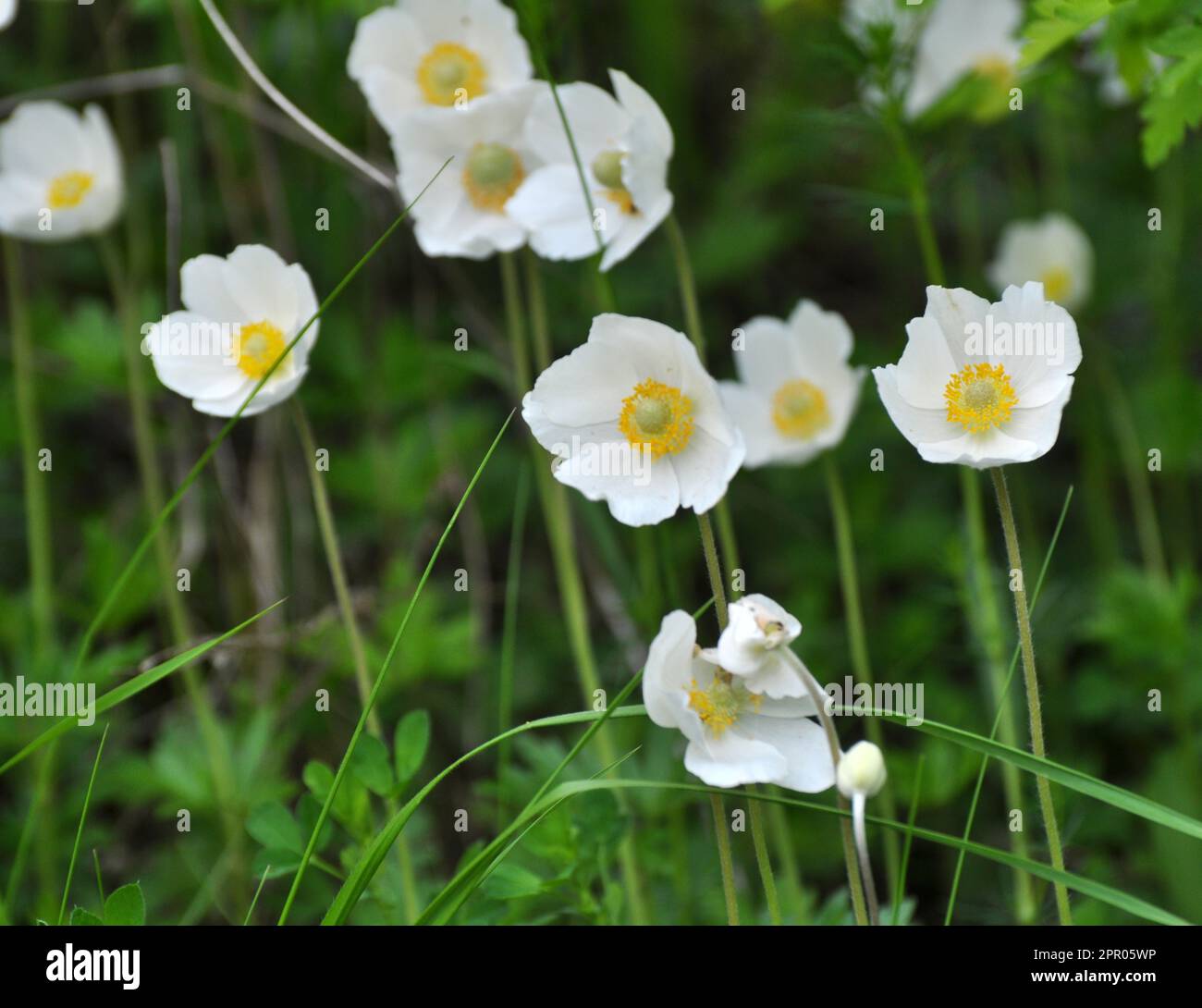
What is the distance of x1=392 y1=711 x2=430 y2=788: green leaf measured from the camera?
1603mm

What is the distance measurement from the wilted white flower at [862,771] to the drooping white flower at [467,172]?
0.94 metres

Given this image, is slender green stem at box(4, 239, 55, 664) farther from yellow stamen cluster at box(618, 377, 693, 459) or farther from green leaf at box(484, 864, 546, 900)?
yellow stamen cluster at box(618, 377, 693, 459)

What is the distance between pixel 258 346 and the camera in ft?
5.61

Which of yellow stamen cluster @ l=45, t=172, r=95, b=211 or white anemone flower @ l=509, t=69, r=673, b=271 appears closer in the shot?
white anemone flower @ l=509, t=69, r=673, b=271

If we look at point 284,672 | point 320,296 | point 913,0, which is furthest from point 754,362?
point 320,296

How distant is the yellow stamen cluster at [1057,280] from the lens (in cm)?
284

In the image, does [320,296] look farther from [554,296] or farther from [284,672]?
[284,672]

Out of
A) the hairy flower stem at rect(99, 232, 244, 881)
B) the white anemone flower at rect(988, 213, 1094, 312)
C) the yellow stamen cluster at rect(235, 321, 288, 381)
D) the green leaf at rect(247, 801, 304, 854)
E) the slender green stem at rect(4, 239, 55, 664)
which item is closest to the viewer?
the green leaf at rect(247, 801, 304, 854)

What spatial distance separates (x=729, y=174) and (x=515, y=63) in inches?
66.1

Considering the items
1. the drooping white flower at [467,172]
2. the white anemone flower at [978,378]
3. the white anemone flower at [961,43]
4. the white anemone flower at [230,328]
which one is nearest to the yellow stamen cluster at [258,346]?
the white anemone flower at [230,328]

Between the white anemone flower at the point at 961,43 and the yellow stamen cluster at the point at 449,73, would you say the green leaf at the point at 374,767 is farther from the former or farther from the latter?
the white anemone flower at the point at 961,43

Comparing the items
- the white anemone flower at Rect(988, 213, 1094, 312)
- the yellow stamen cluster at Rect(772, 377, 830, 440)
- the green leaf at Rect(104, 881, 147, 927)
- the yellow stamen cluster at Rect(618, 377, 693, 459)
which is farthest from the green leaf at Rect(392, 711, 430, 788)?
the white anemone flower at Rect(988, 213, 1094, 312)

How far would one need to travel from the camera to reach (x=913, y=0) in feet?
A: 7.50
